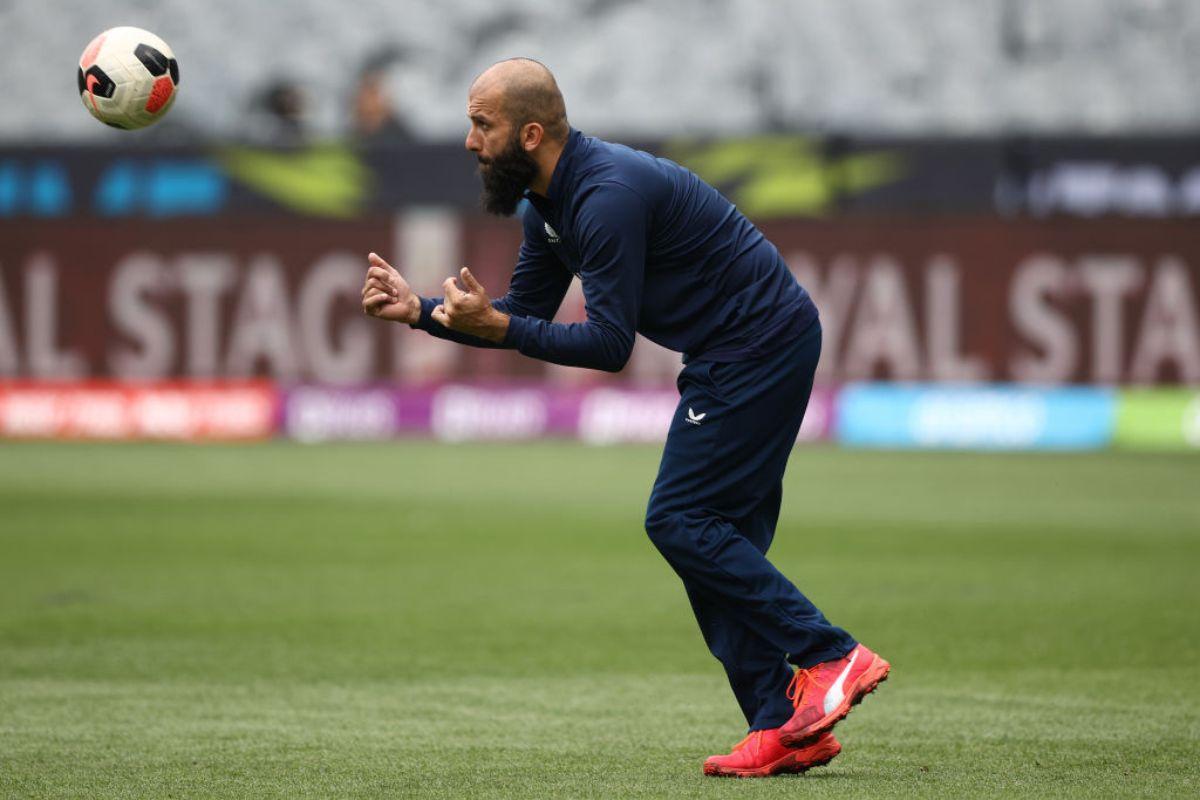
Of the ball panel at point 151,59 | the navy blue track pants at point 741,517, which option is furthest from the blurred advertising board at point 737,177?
the navy blue track pants at point 741,517

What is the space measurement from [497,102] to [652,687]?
324cm

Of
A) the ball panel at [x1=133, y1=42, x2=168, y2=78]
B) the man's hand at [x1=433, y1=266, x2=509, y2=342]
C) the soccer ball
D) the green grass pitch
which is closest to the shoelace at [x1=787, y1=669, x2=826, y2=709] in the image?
the green grass pitch

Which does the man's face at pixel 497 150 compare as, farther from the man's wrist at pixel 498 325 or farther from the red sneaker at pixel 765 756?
the red sneaker at pixel 765 756

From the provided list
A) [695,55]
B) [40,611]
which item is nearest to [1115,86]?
[695,55]

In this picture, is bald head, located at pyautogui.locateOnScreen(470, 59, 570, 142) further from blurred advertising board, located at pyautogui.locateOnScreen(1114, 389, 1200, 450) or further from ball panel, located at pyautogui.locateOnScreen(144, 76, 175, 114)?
blurred advertising board, located at pyautogui.locateOnScreen(1114, 389, 1200, 450)

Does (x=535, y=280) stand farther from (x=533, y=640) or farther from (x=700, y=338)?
(x=533, y=640)

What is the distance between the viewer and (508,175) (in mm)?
6223

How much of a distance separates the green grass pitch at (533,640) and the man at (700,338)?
362 mm

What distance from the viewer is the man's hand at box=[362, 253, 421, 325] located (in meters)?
6.21

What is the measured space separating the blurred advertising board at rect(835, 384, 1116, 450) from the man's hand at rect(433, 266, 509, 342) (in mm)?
21219

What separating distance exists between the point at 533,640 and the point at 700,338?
153 inches

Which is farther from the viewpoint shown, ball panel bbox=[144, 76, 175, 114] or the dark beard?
ball panel bbox=[144, 76, 175, 114]

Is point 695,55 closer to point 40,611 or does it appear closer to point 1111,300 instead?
point 1111,300

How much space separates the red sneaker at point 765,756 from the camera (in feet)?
20.5
